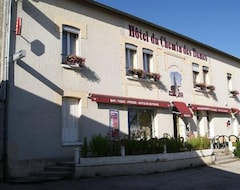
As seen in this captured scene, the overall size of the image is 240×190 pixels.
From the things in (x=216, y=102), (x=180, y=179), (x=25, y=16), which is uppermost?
(x=25, y=16)

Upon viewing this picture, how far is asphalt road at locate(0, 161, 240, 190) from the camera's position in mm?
9641

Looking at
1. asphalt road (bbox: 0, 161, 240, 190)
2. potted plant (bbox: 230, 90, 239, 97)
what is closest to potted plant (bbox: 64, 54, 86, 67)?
asphalt road (bbox: 0, 161, 240, 190)

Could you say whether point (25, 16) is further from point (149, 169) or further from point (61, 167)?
point (149, 169)

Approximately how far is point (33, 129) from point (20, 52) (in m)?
2.65

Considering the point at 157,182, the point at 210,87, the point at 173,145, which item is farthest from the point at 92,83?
the point at 210,87

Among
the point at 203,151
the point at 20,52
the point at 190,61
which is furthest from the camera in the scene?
the point at 190,61

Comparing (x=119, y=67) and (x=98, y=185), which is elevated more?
(x=119, y=67)

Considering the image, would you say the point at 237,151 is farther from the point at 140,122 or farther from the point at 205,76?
the point at 205,76

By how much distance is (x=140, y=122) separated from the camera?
53.1 feet

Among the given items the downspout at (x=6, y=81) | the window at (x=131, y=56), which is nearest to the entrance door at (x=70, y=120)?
the downspout at (x=6, y=81)

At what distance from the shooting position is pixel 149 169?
12.5 metres

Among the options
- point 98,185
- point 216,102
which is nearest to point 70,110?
point 98,185

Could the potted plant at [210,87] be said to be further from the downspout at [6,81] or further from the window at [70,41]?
the downspout at [6,81]

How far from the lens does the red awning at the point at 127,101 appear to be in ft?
45.3
